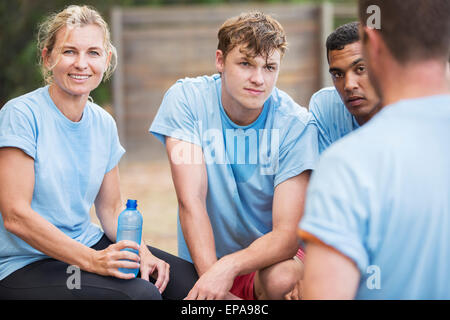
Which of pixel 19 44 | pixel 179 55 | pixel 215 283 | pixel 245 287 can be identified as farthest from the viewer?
pixel 19 44

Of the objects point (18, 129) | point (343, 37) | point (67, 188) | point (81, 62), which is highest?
point (343, 37)

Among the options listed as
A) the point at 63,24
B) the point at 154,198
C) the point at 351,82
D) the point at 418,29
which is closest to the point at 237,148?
the point at 351,82

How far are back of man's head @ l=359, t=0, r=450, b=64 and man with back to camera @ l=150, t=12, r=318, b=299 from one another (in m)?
1.27

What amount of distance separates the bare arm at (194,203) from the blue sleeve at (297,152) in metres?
0.36

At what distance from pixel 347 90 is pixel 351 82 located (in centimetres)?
4

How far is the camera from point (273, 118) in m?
2.91

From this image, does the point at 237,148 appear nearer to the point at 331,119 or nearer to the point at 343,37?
the point at 331,119

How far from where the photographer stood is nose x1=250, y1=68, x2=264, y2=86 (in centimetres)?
275

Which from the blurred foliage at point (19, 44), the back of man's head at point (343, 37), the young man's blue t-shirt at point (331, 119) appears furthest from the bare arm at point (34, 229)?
the blurred foliage at point (19, 44)

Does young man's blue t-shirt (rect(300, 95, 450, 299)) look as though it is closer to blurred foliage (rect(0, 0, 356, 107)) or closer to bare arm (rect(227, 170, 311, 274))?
bare arm (rect(227, 170, 311, 274))

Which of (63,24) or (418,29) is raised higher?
(63,24)

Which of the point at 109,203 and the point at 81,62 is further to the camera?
the point at 109,203

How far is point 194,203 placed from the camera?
106 inches

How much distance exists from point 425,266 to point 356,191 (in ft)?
0.87
